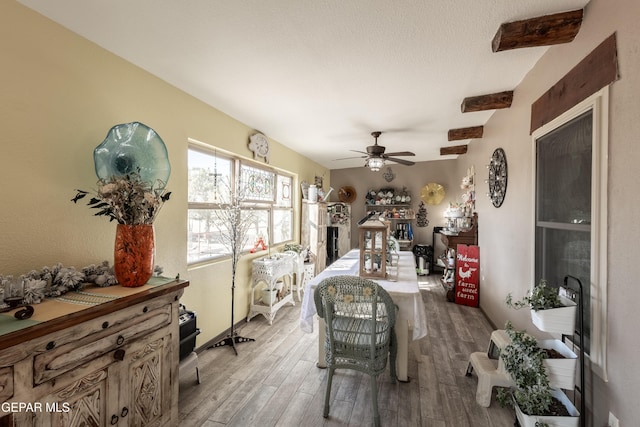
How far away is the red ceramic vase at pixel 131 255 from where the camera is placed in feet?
4.94

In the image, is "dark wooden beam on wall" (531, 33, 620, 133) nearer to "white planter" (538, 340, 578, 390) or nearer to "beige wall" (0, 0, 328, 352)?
"white planter" (538, 340, 578, 390)

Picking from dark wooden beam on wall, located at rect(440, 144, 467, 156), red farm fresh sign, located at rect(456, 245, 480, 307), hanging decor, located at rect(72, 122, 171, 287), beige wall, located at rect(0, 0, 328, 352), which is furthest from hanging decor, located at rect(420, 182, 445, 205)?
hanging decor, located at rect(72, 122, 171, 287)

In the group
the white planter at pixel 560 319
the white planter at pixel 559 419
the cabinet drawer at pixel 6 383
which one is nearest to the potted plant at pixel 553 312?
the white planter at pixel 560 319

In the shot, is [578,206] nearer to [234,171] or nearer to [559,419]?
[559,419]

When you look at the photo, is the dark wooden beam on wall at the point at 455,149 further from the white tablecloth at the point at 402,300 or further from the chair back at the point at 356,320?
→ the chair back at the point at 356,320

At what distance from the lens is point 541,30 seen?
5.25 feet

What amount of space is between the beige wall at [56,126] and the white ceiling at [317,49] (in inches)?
5.7

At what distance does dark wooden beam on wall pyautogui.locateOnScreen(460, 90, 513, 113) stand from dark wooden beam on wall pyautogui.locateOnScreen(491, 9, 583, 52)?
1.03m

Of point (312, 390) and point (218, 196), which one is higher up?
point (218, 196)

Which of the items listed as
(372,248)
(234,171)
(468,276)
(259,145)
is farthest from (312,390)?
(468,276)

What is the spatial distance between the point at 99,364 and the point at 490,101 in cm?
361

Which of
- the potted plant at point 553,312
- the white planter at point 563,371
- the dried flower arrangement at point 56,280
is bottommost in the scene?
the white planter at point 563,371

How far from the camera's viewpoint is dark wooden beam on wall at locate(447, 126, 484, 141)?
3.80 metres

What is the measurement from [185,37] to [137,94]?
69 centimetres
